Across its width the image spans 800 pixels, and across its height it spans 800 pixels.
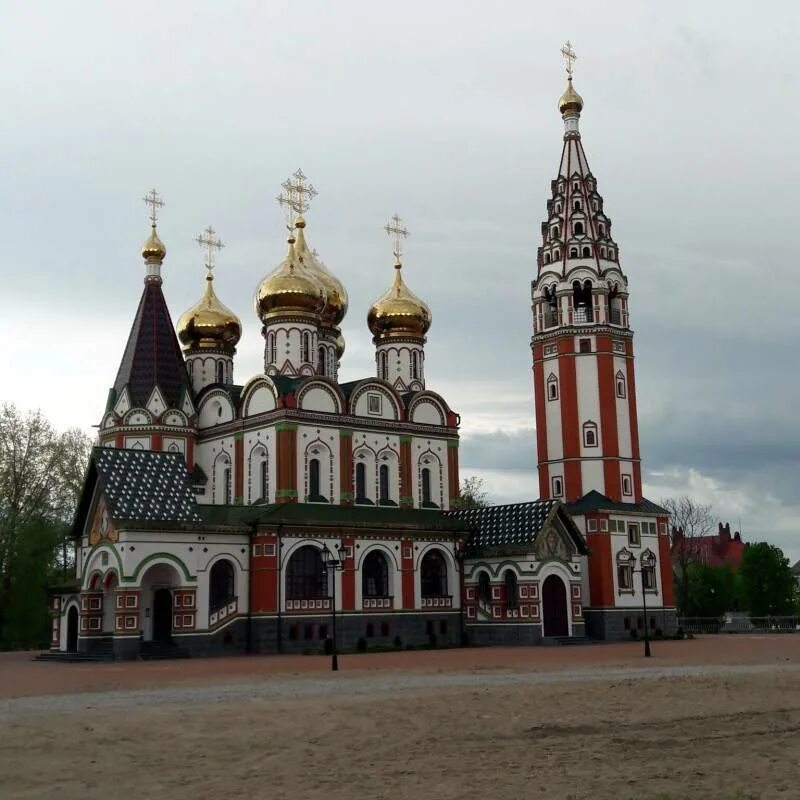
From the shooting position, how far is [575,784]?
34.1 feet

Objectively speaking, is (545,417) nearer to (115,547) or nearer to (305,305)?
(305,305)

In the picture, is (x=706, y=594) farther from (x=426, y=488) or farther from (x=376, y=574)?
(x=376, y=574)

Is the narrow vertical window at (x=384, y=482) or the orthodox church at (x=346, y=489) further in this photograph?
the narrow vertical window at (x=384, y=482)

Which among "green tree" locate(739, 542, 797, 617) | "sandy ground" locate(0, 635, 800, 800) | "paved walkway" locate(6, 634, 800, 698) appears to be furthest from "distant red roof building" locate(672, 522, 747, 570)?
"sandy ground" locate(0, 635, 800, 800)

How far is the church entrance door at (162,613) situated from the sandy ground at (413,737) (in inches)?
487

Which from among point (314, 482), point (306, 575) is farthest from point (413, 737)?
point (314, 482)

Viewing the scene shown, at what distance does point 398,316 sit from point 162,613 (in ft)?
54.6

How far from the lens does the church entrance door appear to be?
33.9m

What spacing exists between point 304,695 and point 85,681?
23.1 ft

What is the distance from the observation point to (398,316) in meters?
44.7

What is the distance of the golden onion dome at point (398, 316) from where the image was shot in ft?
147

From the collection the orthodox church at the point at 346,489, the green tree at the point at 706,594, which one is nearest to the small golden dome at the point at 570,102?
the orthodox church at the point at 346,489

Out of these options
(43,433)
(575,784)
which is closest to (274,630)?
(43,433)

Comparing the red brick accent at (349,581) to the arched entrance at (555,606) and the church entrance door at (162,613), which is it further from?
the arched entrance at (555,606)
